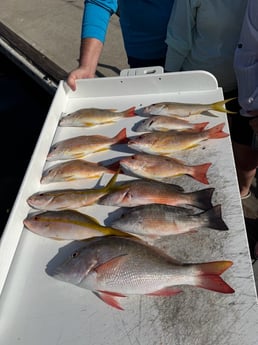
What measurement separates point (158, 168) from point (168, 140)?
17 cm

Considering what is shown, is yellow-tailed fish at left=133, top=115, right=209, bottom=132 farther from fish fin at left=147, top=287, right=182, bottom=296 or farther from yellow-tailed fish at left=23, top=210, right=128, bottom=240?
fish fin at left=147, top=287, right=182, bottom=296

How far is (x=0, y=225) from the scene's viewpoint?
3.18 meters

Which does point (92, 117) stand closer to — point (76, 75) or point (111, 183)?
point (76, 75)

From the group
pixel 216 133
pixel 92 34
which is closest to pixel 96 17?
pixel 92 34

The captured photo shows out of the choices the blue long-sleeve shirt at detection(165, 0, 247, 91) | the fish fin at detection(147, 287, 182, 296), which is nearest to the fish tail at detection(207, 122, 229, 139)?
the blue long-sleeve shirt at detection(165, 0, 247, 91)

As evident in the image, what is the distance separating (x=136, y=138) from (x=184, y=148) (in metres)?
0.20

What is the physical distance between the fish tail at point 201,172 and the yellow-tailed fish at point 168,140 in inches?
6.2

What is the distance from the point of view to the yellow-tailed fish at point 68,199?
1.54 metres

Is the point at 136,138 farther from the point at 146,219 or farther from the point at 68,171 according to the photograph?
the point at 146,219

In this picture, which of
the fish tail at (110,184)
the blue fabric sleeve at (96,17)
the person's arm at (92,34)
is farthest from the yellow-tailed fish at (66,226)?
the blue fabric sleeve at (96,17)

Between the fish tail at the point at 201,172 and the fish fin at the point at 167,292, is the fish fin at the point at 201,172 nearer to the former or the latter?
the fish tail at the point at 201,172

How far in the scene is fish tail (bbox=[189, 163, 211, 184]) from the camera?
5.17 ft

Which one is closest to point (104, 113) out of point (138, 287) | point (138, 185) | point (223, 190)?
point (138, 185)

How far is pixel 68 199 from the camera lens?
154 cm
